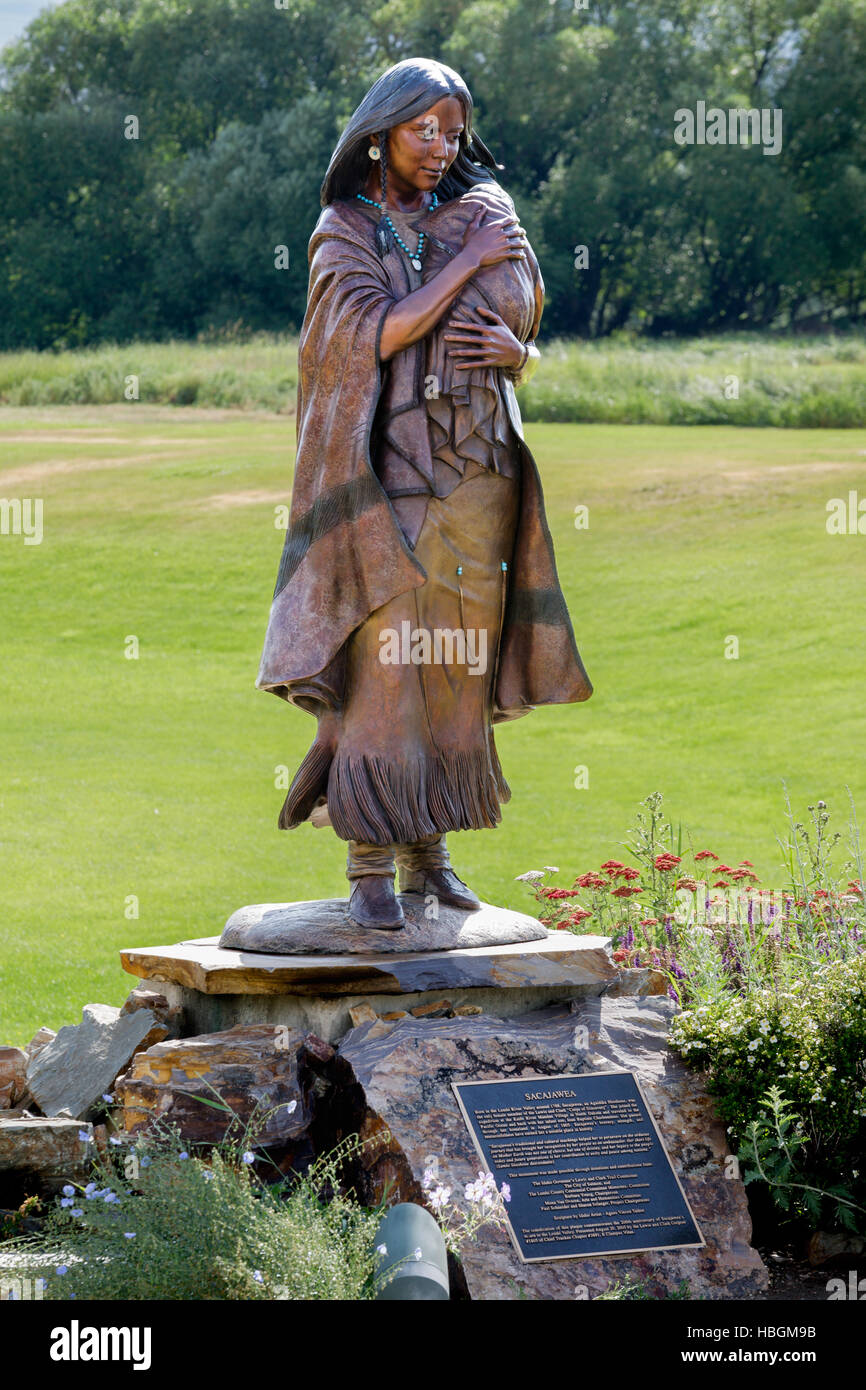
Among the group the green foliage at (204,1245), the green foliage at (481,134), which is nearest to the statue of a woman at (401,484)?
the green foliage at (204,1245)

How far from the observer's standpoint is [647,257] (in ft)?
96.5

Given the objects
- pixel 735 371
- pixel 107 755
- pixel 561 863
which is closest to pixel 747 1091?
pixel 561 863

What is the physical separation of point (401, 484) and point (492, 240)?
0.89 metres

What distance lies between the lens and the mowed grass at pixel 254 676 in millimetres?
10688

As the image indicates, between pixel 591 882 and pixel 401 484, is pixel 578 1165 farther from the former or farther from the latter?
pixel 591 882

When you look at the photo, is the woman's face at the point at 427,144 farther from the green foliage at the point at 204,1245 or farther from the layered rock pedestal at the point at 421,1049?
the green foliage at the point at 204,1245

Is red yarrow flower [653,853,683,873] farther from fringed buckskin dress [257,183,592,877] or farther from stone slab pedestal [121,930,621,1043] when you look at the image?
fringed buckskin dress [257,183,592,877]

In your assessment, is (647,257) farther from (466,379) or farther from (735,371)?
(466,379)

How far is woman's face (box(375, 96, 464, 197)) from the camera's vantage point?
5.59 m

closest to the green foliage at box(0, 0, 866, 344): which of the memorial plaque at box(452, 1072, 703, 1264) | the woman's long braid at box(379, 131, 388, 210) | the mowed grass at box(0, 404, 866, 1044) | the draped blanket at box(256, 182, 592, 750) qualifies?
the mowed grass at box(0, 404, 866, 1044)

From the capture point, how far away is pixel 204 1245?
427 centimetres

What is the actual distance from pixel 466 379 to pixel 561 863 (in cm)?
579

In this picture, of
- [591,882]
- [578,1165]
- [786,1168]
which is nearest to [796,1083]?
[786,1168]

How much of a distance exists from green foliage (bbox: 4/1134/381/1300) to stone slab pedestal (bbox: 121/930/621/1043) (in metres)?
0.84
